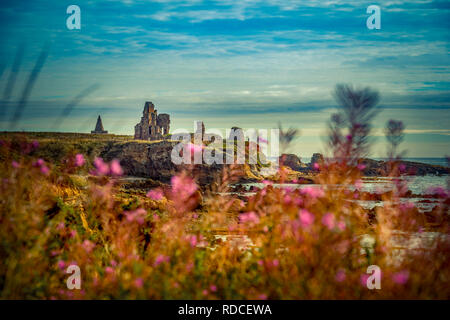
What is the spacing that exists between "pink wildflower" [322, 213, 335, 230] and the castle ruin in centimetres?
10765

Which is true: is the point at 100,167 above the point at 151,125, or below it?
below

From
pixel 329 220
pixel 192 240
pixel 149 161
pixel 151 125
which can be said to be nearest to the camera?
pixel 329 220

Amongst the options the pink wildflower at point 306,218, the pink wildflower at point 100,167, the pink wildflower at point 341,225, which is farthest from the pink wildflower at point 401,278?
the pink wildflower at point 100,167

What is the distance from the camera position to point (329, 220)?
3.08 meters

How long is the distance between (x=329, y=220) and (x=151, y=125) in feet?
373

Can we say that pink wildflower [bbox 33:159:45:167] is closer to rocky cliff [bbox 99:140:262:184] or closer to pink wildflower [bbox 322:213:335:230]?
pink wildflower [bbox 322:213:335:230]

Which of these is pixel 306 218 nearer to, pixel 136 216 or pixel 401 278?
pixel 401 278

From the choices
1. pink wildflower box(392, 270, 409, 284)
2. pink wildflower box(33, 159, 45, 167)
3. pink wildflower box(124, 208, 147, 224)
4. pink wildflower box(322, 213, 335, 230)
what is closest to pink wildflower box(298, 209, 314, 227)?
pink wildflower box(322, 213, 335, 230)

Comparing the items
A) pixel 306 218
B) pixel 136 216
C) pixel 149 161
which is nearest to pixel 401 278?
pixel 306 218

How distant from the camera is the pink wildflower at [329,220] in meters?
3.08

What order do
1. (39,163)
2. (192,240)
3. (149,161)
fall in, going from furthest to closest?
(149,161), (39,163), (192,240)

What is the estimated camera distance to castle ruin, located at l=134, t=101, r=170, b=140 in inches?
4333

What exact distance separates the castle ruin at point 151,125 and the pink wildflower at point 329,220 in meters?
108

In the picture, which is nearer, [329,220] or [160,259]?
[329,220]
